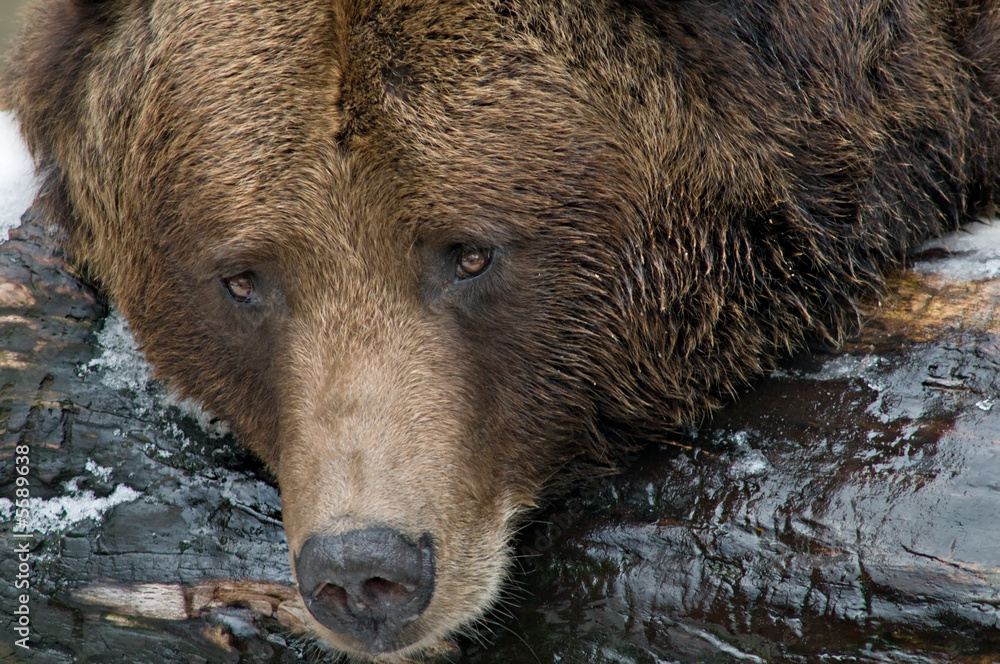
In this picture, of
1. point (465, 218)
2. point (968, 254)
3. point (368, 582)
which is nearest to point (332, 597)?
point (368, 582)

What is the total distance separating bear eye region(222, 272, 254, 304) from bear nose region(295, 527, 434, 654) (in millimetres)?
963

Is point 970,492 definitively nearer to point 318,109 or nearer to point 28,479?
point 318,109

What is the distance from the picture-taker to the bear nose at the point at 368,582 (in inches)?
112

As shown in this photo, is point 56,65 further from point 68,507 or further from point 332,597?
point 332,597

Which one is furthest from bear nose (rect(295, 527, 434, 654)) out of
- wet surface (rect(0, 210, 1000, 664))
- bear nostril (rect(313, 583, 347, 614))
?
wet surface (rect(0, 210, 1000, 664))

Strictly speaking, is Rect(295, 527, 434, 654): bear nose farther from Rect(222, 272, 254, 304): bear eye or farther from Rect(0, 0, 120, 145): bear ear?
Rect(0, 0, 120, 145): bear ear

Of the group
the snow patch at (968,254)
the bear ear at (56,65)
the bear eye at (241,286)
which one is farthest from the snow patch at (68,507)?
the snow patch at (968,254)

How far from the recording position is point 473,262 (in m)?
3.25

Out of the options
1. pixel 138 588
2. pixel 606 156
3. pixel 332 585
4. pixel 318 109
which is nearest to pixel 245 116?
pixel 318 109

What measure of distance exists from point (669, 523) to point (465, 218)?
48.8 inches

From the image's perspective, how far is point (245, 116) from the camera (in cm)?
321

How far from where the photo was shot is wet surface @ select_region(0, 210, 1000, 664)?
9.82 feet

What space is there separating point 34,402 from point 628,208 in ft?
8.23
